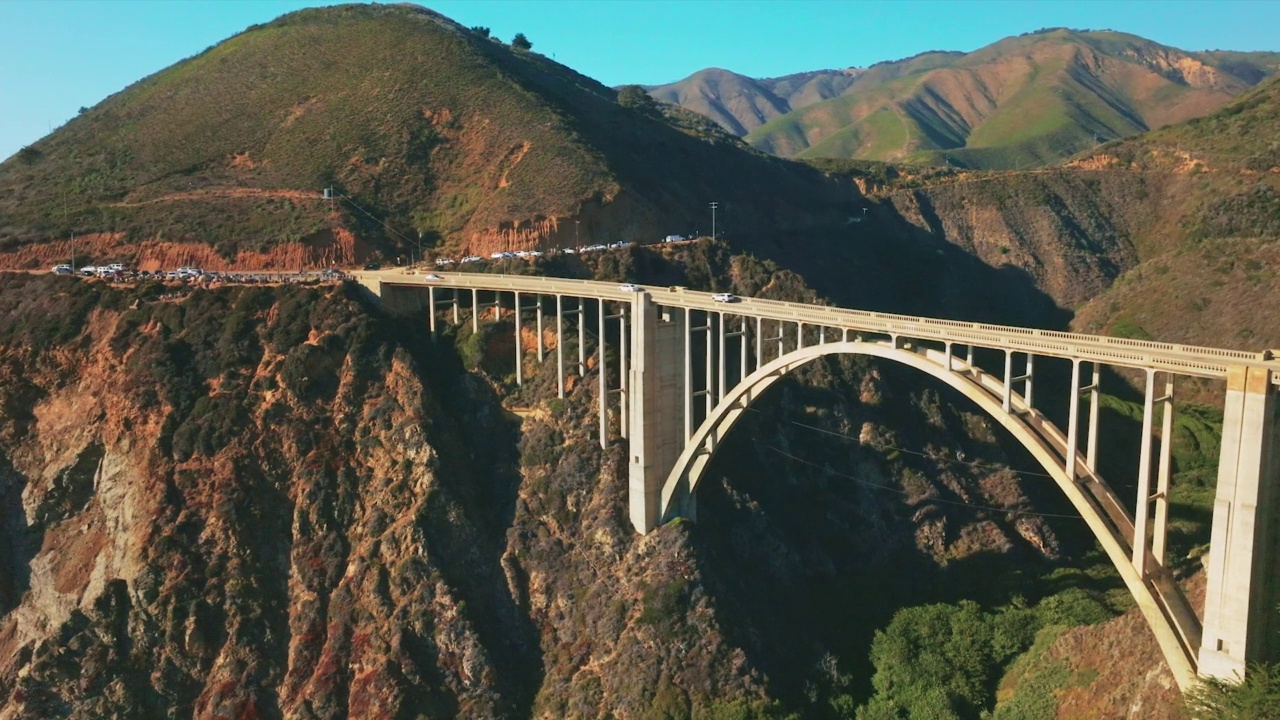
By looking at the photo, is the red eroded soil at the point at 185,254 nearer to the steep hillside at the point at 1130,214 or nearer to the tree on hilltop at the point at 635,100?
→ the steep hillside at the point at 1130,214

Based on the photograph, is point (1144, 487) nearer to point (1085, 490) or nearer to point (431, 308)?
point (1085, 490)

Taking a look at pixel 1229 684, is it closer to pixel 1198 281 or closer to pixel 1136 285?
pixel 1198 281

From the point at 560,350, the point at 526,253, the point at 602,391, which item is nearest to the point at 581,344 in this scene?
the point at 560,350

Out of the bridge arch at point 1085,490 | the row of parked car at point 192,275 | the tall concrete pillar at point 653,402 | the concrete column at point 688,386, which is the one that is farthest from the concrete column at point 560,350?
the row of parked car at point 192,275

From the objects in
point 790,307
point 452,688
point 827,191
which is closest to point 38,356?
point 452,688

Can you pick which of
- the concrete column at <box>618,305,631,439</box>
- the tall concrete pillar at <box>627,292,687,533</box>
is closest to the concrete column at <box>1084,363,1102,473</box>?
the tall concrete pillar at <box>627,292,687,533</box>

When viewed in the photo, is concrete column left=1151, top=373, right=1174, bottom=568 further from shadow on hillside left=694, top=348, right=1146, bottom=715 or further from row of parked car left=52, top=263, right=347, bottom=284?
row of parked car left=52, top=263, right=347, bottom=284
